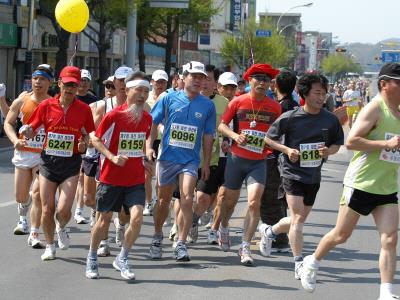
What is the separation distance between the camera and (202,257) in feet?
30.6

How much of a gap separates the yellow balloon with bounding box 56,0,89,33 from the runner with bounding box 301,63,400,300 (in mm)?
6066

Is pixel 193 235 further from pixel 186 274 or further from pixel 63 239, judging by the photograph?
pixel 186 274

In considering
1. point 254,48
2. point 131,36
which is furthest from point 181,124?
point 254,48

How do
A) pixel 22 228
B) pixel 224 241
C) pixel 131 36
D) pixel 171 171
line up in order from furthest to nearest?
pixel 131 36 → pixel 22 228 → pixel 224 241 → pixel 171 171

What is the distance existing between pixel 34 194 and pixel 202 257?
1.91 m

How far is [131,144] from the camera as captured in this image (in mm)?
8203

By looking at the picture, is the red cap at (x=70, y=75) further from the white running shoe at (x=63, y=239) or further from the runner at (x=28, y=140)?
the white running shoe at (x=63, y=239)

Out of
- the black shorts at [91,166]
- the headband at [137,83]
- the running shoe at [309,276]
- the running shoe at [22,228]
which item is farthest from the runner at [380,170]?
the running shoe at [22,228]

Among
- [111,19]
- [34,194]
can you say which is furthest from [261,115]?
[111,19]

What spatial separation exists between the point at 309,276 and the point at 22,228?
163 inches

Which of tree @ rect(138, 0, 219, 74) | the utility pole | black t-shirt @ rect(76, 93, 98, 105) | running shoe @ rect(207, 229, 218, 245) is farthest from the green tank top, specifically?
tree @ rect(138, 0, 219, 74)

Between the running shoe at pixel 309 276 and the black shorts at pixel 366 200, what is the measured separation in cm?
68

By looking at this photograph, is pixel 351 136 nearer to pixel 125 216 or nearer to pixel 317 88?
pixel 317 88

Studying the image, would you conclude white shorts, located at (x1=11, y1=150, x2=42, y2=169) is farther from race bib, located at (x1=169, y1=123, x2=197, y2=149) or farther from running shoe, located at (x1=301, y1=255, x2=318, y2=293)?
running shoe, located at (x1=301, y1=255, x2=318, y2=293)
